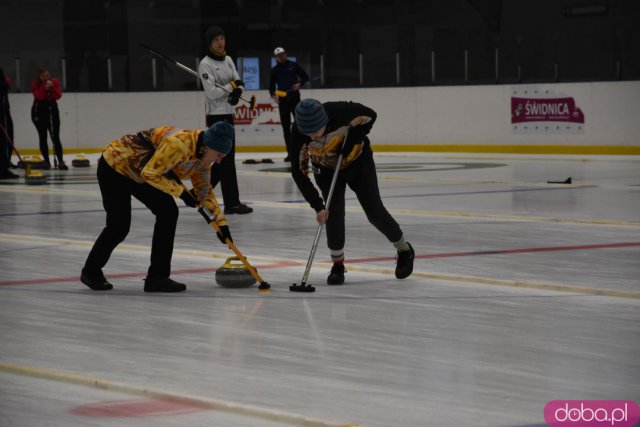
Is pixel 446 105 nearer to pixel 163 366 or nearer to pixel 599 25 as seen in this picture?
pixel 599 25

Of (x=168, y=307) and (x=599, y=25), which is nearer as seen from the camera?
(x=168, y=307)

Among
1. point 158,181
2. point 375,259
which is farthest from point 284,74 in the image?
point 158,181

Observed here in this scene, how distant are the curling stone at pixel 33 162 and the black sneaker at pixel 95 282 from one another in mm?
9267

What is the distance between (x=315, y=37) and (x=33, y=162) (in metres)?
8.15

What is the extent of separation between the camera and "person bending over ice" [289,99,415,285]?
258 inches

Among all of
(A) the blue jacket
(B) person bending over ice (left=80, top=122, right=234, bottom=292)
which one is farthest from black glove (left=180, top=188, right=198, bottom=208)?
(A) the blue jacket

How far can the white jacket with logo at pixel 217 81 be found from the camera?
1056cm

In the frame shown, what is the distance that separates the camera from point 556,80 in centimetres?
2056

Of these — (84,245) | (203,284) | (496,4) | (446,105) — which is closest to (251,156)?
(446,105)

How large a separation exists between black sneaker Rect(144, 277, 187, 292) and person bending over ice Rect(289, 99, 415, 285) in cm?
87

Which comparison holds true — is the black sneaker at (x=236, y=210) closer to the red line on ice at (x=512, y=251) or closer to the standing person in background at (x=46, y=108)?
the red line on ice at (x=512, y=251)

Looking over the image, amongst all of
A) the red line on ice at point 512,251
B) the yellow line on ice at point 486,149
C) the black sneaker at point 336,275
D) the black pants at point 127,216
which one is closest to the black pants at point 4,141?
the yellow line on ice at point 486,149

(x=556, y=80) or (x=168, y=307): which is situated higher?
(x=556, y=80)

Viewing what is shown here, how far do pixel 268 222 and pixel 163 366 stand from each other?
5.62m
